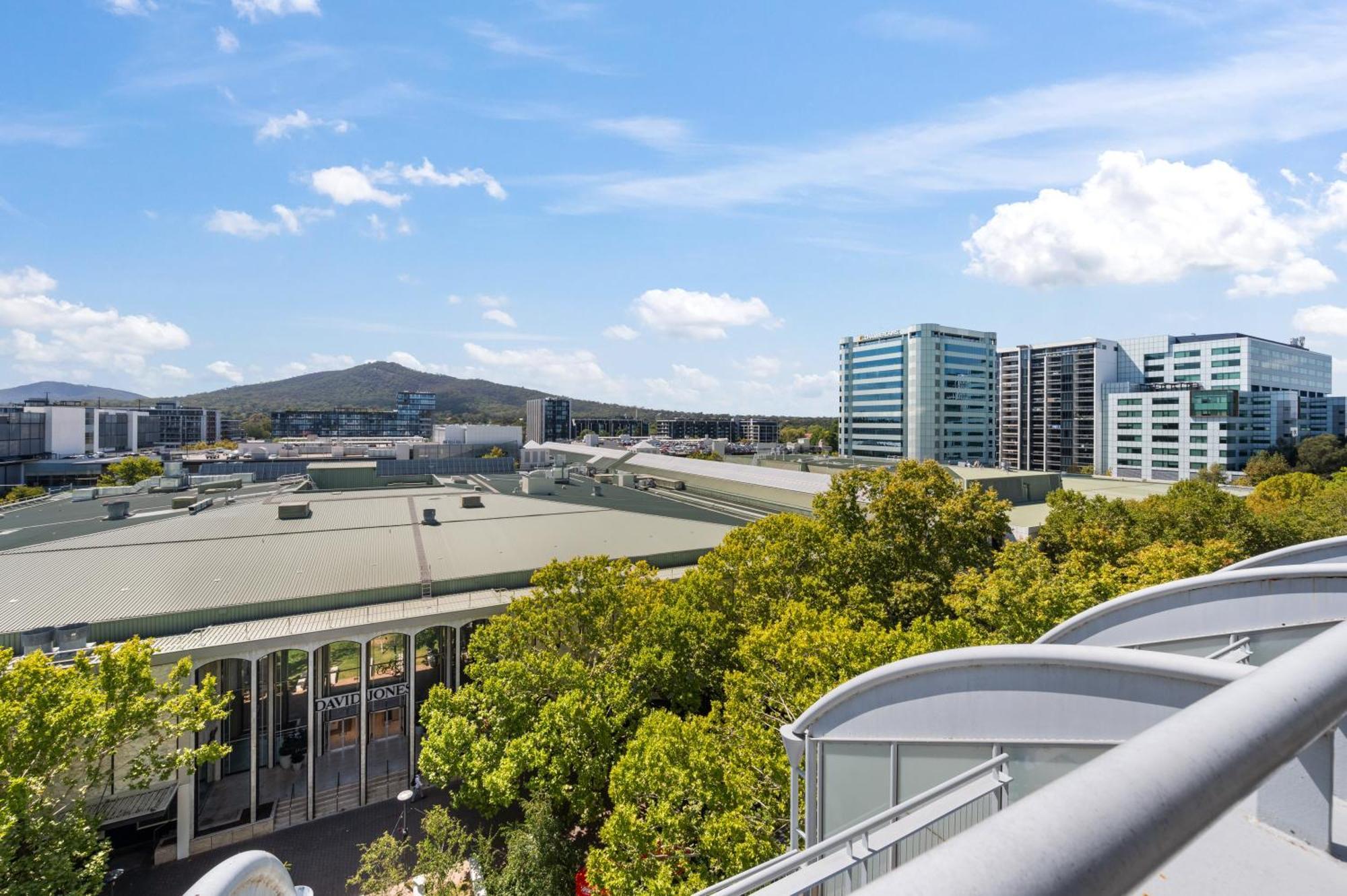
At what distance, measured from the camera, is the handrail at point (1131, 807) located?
903 millimetres

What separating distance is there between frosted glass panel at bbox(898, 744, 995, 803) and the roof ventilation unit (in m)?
25.6

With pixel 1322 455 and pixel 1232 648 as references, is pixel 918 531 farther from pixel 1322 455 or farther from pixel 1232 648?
pixel 1322 455

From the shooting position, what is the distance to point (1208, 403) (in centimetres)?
8550

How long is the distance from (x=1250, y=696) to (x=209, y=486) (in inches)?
2381

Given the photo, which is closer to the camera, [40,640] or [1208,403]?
[40,640]

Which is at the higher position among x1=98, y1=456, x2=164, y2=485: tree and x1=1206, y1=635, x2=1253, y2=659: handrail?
x1=1206, y1=635, x2=1253, y2=659: handrail

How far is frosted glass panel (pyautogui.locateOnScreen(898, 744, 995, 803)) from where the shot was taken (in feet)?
21.5

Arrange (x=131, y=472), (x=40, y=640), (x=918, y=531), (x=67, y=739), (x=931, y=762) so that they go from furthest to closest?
1. (x=131, y=472)
2. (x=918, y=531)
3. (x=40, y=640)
4. (x=67, y=739)
5. (x=931, y=762)

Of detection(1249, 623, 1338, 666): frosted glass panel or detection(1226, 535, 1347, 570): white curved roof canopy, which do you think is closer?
detection(1249, 623, 1338, 666): frosted glass panel

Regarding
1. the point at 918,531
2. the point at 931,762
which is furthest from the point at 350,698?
the point at 931,762

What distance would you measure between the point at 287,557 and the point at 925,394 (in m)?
91.5

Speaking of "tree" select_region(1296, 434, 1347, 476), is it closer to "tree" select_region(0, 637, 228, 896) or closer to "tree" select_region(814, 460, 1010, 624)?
"tree" select_region(814, 460, 1010, 624)

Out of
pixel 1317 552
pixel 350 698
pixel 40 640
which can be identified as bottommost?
pixel 350 698

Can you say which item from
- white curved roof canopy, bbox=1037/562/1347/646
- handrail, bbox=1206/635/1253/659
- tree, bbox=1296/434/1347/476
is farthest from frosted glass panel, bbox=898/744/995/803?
tree, bbox=1296/434/1347/476
